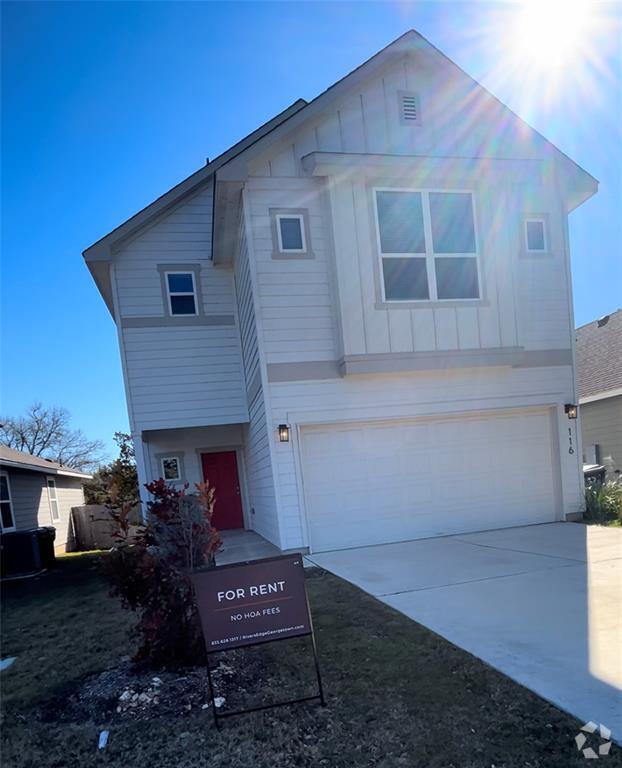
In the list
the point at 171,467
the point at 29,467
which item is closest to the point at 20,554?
the point at 29,467

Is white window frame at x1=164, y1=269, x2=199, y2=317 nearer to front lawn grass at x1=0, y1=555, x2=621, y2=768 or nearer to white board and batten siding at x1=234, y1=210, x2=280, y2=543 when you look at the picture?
white board and batten siding at x1=234, y1=210, x2=280, y2=543

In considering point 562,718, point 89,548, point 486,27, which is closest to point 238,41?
point 486,27

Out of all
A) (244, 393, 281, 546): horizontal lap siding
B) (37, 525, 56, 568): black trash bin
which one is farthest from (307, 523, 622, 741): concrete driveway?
(37, 525, 56, 568): black trash bin

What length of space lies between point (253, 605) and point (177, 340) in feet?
26.3

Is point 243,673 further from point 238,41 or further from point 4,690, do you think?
point 238,41

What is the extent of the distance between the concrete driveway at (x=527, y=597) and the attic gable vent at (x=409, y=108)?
7.22m

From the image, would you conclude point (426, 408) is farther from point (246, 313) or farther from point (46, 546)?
point (46, 546)

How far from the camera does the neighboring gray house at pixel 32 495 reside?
487 inches

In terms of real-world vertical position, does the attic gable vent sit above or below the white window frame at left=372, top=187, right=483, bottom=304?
above

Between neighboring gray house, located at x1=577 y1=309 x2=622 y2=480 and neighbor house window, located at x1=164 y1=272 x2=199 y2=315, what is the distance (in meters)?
11.4

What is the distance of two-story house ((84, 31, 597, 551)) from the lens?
7.41m

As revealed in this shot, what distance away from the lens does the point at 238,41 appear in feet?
21.9

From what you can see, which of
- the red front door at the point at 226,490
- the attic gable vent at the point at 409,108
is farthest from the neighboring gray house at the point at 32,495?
the attic gable vent at the point at 409,108

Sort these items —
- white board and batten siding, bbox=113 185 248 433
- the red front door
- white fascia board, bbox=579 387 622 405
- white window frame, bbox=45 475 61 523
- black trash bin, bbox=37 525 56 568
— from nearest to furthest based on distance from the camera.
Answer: white board and batten siding, bbox=113 185 248 433 → black trash bin, bbox=37 525 56 568 → the red front door → white fascia board, bbox=579 387 622 405 → white window frame, bbox=45 475 61 523
